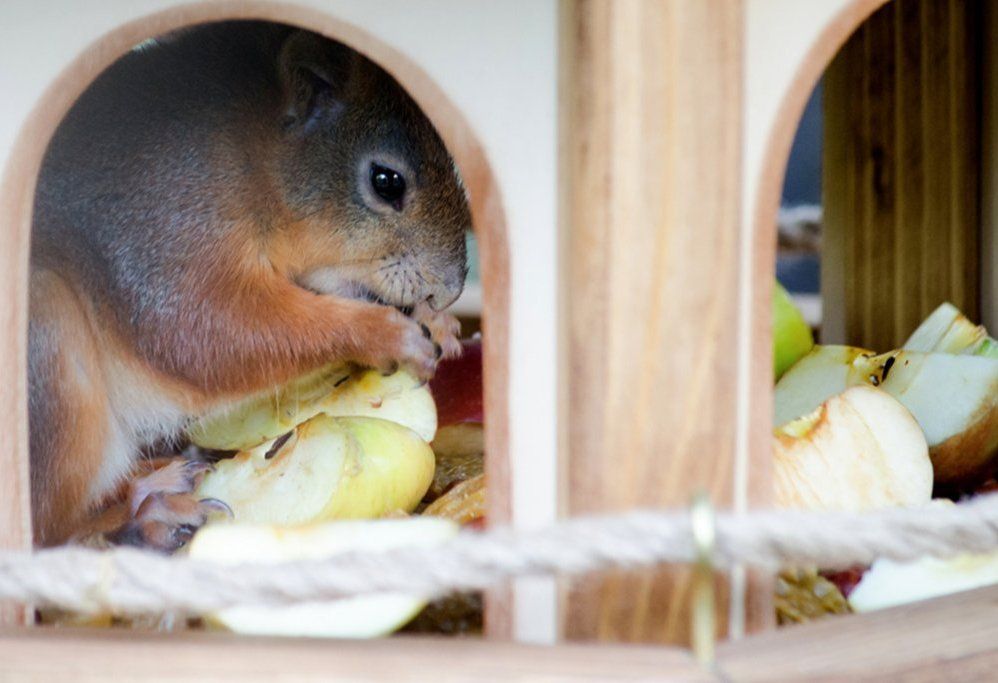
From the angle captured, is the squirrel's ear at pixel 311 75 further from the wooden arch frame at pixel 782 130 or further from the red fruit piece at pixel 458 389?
the wooden arch frame at pixel 782 130

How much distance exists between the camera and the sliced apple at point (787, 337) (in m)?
1.24

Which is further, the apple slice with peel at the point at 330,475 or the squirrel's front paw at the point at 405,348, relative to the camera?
the squirrel's front paw at the point at 405,348

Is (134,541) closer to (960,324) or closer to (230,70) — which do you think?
(230,70)

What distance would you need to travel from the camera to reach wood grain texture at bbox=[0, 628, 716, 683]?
1.79ft

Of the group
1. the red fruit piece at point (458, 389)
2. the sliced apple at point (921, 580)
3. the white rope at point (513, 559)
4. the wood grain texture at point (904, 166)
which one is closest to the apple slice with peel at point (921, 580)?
the sliced apple at point (921, 580)

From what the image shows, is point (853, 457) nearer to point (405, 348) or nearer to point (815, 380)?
point (815, 380)

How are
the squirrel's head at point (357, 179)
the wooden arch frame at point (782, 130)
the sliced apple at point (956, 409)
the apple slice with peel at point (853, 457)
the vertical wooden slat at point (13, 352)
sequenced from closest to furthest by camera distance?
1. the wooden arch frame at point (782, 130)
2. the vertical wooden slat at point (13, 352)
3. the apple slice with peel at point (853, 457)
4. the sliced apple at point (956, 409)
5. the squirrel's head at point (357, 179)

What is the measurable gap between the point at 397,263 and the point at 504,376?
1.92ft

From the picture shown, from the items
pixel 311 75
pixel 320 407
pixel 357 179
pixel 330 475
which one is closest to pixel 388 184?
pixel 357 179

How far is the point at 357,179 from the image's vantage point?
120 centimetres

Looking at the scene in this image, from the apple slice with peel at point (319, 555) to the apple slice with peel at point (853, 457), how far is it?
32 cm

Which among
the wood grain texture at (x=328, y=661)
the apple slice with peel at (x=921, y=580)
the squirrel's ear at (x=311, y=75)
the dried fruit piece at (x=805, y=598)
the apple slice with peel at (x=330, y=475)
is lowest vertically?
the dried fruit piece at (x=805, y=598)

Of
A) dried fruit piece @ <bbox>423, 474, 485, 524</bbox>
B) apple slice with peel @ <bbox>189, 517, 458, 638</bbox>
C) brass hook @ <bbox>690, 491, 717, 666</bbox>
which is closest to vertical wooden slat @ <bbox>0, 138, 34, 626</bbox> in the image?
apple slice with peel @ <bbox>189, 517, 458, 638</bbox>

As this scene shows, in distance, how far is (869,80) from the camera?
1.45m
